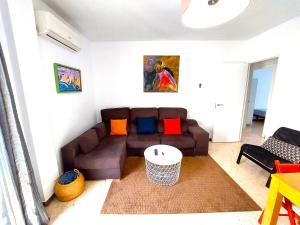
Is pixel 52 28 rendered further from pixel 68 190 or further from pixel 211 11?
pixel 68 190

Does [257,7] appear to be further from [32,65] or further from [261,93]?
[261,93]

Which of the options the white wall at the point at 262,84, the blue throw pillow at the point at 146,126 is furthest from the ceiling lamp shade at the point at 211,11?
the white wall at the point at 262,84

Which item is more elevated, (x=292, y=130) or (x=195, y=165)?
(x=292, y=130)

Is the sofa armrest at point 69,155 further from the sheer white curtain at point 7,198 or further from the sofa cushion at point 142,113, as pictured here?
the sofa cushion at point 142,113

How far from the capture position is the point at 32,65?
149 cm

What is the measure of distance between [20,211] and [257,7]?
3.56 meters

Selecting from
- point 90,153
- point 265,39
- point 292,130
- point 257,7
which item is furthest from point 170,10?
point 292,130

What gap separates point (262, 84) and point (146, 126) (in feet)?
18.7

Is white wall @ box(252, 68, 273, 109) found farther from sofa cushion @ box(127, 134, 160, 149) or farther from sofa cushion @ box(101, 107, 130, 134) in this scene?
sofa cushion @ box(101, 107, 130, 134)

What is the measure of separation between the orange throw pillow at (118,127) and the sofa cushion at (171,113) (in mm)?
862

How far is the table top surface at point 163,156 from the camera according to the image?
2025 millimetres

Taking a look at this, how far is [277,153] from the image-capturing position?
Result: 2207 millimetres

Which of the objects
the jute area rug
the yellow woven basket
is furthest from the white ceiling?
the jute area rug

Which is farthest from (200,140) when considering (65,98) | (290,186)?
(65,98)
